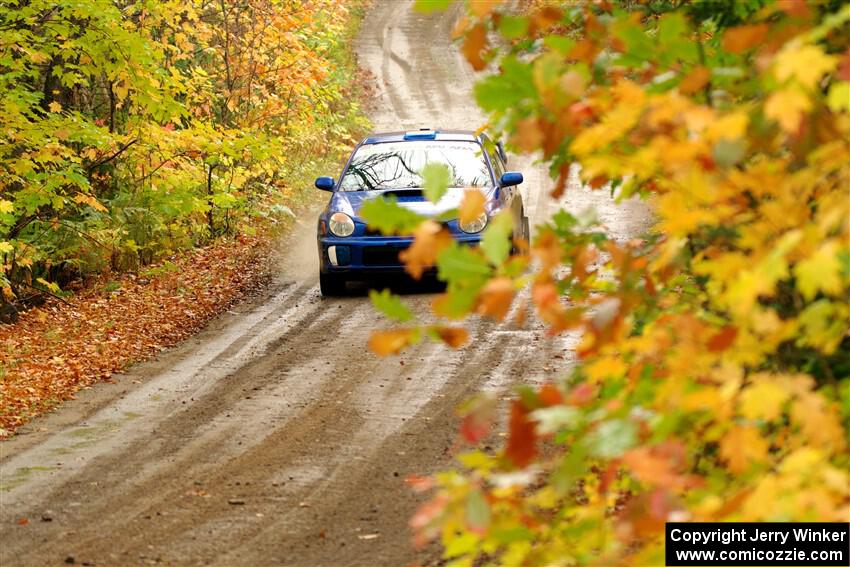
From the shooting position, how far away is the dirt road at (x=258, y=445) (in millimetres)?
5809

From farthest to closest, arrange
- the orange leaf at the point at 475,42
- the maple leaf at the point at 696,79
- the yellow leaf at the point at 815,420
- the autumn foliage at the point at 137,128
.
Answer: the autumn foliage at the point at 137,128 < the orange leaf at the point at 475,42 < the maple leaf at the point at 696,79 < the yellow leaf at the point at 815,420

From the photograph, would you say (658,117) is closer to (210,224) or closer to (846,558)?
(846,558)

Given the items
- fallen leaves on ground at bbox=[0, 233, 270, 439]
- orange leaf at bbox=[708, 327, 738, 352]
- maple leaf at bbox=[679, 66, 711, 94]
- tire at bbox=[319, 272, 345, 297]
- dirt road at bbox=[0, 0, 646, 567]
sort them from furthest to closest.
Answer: tire at bbox=[319, 272, 345, 297]
fallen leaves on ground at bbox=[0, 233, 270, 439]
dirt road at bbox=[0, 0, 646, 567]
maple leaf at bbox=[679, 66, 711, 94]
orange leaf at bbox=[708, 327, 738, 352]

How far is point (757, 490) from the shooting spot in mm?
2156

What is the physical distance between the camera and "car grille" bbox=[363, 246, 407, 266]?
1255 centimetres

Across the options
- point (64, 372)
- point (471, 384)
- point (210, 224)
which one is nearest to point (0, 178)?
point (64, 372)

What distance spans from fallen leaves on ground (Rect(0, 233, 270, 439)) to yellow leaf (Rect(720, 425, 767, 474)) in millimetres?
7402

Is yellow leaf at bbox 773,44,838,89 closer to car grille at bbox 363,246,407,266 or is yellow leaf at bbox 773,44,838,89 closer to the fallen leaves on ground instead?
the fallen leaves on ground

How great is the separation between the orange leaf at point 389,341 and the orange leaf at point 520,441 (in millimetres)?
350

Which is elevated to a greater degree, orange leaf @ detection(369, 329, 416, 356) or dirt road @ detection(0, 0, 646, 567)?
orange leaf @ detection(369, 329, 416, 356)

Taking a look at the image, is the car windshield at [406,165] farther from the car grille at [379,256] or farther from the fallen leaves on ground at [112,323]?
the fallen leaves on ground at [112,323]

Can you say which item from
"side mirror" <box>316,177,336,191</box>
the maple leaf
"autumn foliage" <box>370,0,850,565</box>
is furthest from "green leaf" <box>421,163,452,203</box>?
"side mirror" <box>316,177,336,191</box>

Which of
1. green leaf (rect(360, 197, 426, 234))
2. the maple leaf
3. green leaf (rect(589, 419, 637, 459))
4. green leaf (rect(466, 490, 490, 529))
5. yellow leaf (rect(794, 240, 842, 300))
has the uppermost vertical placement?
the maple leaf

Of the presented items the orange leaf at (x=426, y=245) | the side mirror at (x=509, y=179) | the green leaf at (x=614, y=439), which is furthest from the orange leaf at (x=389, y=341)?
the side mirror at (x=509, y=179)
